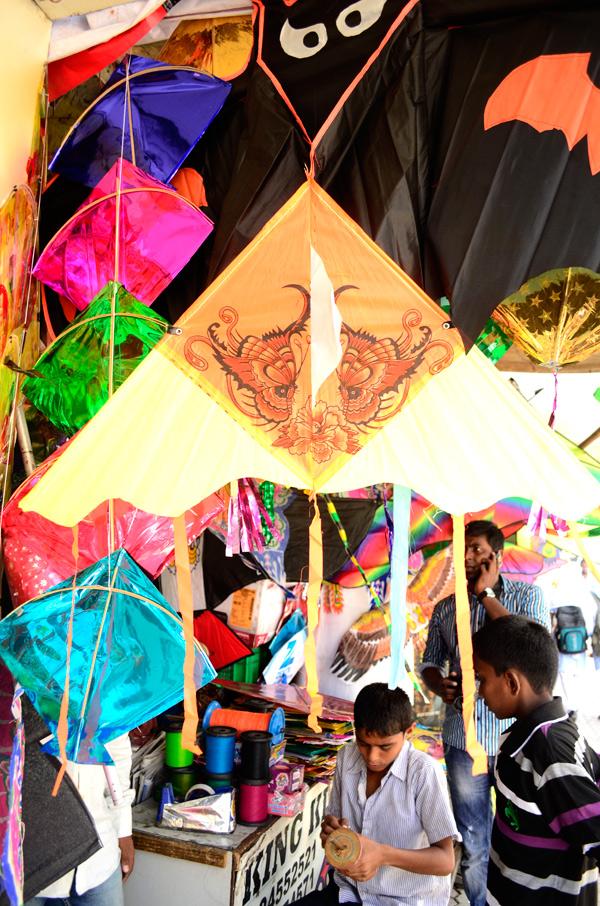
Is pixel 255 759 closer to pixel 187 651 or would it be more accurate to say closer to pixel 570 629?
pixel 187 651

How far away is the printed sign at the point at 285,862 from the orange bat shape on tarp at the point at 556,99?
2229 millimetres

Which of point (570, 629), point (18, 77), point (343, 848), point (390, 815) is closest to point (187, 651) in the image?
point (343, 848)

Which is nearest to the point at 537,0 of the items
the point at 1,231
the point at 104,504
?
the point at 1,231

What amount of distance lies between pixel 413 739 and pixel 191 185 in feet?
10.6

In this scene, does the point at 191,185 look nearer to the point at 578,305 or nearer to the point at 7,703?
the point at 578,305

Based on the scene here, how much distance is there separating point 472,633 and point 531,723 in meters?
1.06

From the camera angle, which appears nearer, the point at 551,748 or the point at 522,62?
the point at 551,748

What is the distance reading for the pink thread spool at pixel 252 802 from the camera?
2.68 m

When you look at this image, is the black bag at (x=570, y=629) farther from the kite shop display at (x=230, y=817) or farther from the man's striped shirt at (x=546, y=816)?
the man's striped shirt at (x=546, y=816)

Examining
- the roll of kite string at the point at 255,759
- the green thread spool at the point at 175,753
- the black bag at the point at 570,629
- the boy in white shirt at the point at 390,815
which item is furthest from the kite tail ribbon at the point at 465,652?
the black bag at the point at 570,629

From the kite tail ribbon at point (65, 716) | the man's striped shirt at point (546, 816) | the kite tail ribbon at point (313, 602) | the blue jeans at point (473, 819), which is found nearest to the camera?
the man's striped shirt at point (546, 816)

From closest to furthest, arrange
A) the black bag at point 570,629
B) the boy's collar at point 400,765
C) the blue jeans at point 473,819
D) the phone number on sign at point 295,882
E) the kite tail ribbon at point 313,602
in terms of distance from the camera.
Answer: the kite tail ribbon at point 313,602
the boy's collar at point 400,765
the blue jeans at point 473,819
the phone number on sign at point 295,882
the black bag at point 570,629

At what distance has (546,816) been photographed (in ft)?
5.10

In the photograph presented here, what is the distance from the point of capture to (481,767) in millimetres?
1693
